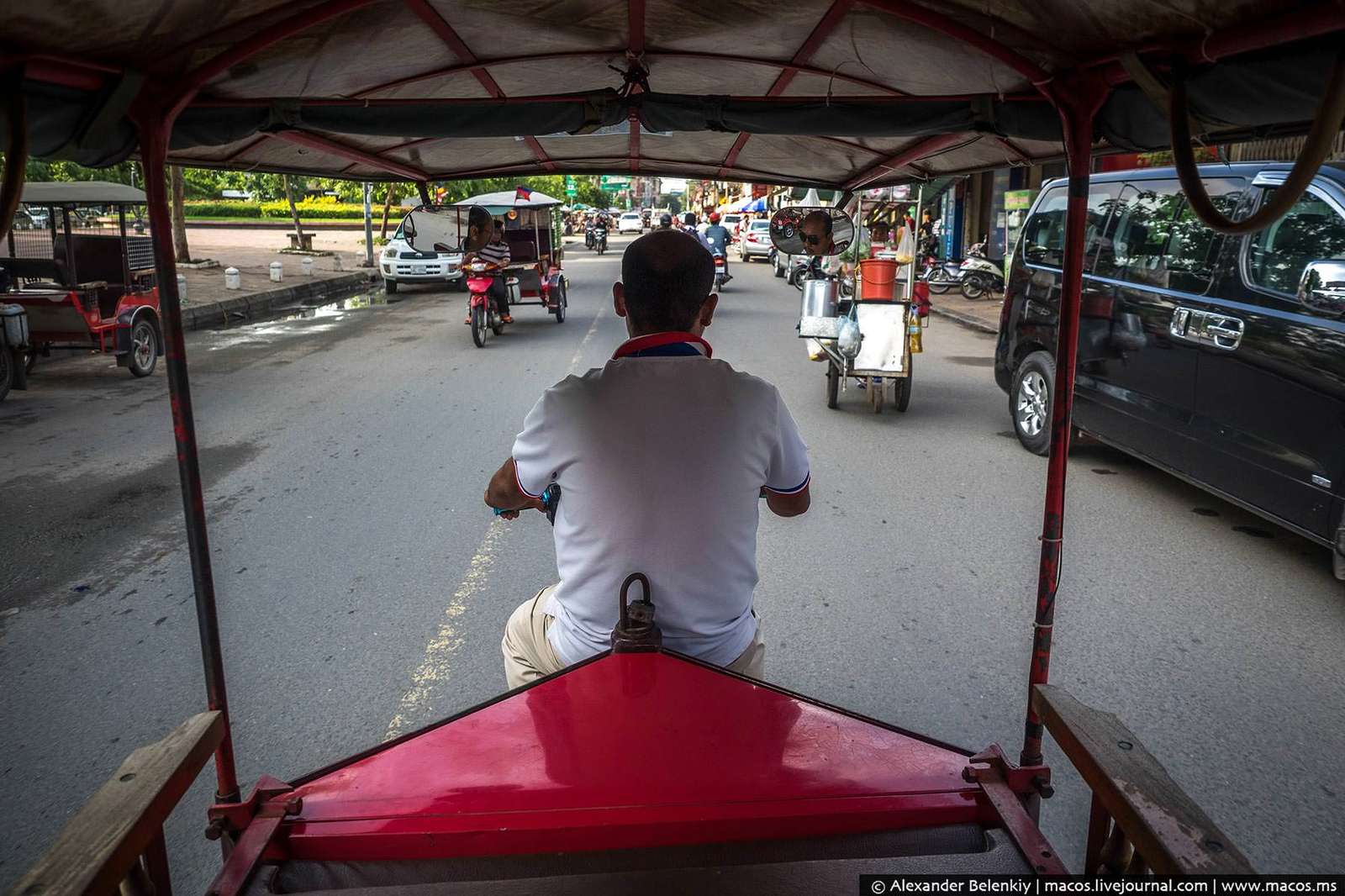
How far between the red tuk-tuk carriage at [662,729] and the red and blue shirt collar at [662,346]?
1.92ft

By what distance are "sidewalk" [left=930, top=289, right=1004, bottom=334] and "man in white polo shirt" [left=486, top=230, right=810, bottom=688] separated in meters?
13.3

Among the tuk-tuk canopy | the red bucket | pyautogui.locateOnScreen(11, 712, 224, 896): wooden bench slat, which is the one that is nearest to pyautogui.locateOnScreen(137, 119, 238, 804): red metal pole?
pyautogui.locateOnScreen(11, 712, 224, 896): wooden bench slat

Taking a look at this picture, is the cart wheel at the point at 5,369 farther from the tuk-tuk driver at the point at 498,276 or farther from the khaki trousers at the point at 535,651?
the khaki trousers at the point at 535,651

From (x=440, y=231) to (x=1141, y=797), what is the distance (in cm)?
466

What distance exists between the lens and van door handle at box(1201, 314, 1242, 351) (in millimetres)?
5111

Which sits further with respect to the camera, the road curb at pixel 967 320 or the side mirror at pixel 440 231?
the road curb at pixel 967 320

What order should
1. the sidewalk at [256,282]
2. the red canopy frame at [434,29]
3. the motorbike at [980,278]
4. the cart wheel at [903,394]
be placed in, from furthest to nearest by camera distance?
1. the motorbike at [980,278]
2. the sidewalk at [256,282]
3. the cart wheel at [903,394]
4. the red canopy frame at [434,29]

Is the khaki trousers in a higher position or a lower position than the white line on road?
higher

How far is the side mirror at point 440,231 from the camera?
4656mm

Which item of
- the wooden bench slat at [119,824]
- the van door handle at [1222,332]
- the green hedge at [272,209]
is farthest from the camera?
the green hedge at [272,209]

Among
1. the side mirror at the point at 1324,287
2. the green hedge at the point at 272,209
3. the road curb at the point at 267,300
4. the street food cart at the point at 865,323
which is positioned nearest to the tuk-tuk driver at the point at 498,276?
the road curb at the point at 267,300

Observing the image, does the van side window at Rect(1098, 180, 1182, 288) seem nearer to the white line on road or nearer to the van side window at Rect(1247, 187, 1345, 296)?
the van side window at Rect(1247, 187, 1345, 296)

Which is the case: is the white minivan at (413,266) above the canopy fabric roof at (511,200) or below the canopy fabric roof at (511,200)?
below

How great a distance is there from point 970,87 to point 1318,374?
2.69 metres
